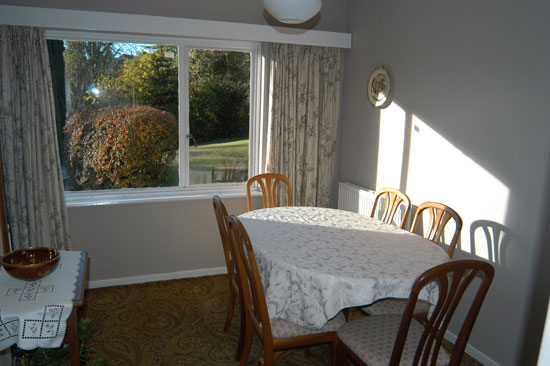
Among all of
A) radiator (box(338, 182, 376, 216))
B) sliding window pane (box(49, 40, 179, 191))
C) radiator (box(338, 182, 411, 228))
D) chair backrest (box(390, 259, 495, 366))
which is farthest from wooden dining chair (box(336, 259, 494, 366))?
sliding window pane (box(49, 40, 179, 191))

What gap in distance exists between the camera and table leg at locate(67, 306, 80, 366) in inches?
69.0

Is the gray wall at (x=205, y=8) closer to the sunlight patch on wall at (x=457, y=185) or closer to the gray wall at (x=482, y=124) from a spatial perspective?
the gray wall at (x=482, y=124)

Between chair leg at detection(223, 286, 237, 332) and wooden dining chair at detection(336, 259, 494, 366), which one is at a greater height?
wooden dining chair at detection(336, 259, 494, 366)

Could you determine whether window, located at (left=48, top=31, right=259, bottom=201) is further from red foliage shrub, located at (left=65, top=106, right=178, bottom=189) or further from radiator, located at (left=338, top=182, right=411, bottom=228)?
radiator, located at (left=338, top=182, right=411, bottom=228)

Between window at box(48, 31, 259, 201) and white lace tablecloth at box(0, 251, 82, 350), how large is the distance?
1.91m

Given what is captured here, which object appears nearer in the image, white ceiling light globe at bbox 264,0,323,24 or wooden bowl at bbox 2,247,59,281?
wooden bowl at bbox 2,247,59,281

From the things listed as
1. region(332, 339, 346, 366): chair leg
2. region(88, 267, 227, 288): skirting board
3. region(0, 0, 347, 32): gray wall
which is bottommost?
region(88, 267, 227, 288): skirting board

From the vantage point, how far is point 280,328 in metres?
2.12

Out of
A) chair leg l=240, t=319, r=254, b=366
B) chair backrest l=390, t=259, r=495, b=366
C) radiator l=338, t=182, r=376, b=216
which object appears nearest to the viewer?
chair backrest l=390, t=259, r=495, b=366

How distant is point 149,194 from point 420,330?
2.56 m

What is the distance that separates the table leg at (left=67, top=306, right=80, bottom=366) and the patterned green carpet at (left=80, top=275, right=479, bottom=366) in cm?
84

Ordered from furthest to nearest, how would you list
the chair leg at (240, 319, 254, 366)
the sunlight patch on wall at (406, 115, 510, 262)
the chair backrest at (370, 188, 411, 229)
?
1. the chair backrest at (370, 188, 411, 229)
2. the sunlight patch on wall at (406, 115, 510, 262)
3. the chair leg at (240, 319, 254, 366)

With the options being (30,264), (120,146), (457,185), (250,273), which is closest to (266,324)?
(250,273)

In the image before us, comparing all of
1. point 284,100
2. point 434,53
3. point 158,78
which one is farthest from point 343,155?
point 158,78
